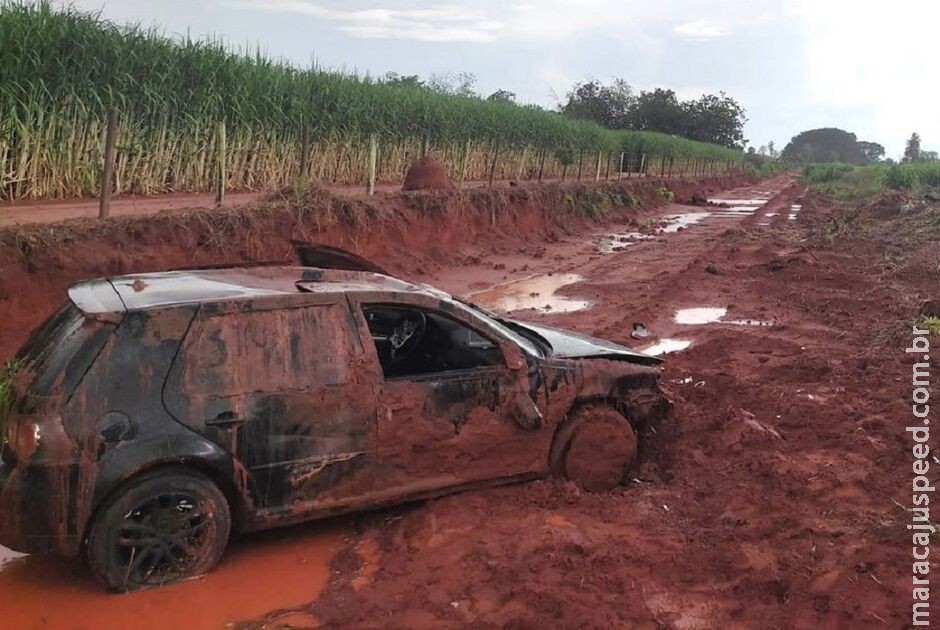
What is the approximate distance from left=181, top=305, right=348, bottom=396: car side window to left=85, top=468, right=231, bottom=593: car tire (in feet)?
1.72

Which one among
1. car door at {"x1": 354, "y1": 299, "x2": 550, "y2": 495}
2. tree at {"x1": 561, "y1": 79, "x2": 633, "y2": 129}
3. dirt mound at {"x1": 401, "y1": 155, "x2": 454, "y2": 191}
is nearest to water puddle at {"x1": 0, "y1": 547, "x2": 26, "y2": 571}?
car door at {"x1": 354, "y1": 299, "x2": 550, "y2": 495}

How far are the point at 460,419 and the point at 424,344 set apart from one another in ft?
3.02

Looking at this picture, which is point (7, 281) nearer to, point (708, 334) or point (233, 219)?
point (233, 219)

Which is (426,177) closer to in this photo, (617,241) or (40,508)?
(617,241)

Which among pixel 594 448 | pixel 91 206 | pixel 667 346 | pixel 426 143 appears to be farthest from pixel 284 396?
pixel 426 143

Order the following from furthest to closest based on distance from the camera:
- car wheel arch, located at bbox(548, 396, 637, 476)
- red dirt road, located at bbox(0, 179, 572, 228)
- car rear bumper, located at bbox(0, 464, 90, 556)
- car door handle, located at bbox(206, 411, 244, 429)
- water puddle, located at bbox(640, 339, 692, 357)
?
red dirt road, located at bbox(0, 179, 572, 228) → water puddle, located at bbox(640, 339, 692, 357) → car wheel arch, located at bbox(548, 396, 637, 476) → car door handle, located at bbox(206, 411, 244, 429) → car rear bumper, located at bbox(0, 464, 90, 556)

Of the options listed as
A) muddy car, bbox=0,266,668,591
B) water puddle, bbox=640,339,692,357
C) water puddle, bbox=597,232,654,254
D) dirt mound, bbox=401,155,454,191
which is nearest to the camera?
muddy car, bbox=0,266,668,591

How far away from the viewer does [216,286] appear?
471 cm

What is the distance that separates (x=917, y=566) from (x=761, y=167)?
332ft

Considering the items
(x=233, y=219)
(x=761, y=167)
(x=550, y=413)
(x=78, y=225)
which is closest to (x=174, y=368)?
(x=550, y=413)

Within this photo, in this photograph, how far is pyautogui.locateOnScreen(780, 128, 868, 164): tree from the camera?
140125 mm

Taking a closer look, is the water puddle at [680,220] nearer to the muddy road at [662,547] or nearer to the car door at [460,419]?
the muddy road at [662,547]

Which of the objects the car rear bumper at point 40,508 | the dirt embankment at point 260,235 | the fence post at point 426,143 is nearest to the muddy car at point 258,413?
the car rear bumper at point 40,508

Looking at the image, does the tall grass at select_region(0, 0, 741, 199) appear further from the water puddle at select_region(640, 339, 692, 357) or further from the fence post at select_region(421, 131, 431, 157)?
the water puddle at select_region(640, 339, 692, 357)
